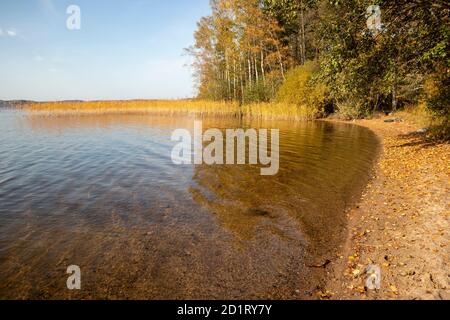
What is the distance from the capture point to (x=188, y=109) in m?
38.5

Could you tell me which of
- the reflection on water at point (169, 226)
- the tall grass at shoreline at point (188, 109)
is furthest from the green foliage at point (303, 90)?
the reflection on water at point (169, 226)

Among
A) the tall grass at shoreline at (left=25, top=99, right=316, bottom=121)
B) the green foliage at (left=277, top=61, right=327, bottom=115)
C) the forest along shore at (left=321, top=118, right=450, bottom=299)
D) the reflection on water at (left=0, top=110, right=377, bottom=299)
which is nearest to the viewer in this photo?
the forest along shore at (left=321, top=118, right=450, bottom=299)

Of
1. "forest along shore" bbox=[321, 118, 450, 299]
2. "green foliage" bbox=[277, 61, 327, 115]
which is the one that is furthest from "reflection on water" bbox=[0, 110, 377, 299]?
"green foliage" bbox=[277, 61, 327, 115]

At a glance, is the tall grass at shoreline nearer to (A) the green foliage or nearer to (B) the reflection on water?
(A) the green foliage

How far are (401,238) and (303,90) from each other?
24.9m

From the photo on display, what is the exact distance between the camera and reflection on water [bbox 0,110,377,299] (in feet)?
14.9

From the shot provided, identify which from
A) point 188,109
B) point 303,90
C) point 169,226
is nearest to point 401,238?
point 169,226

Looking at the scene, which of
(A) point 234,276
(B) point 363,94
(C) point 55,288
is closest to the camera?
(C) point 55,288

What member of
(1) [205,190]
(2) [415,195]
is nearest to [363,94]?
(2) [415,195]

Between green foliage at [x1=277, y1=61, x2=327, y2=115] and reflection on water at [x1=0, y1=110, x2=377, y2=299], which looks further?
green foliage at [x1=277, y1=61, x2=327, y2=115]

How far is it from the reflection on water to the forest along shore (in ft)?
1.29
